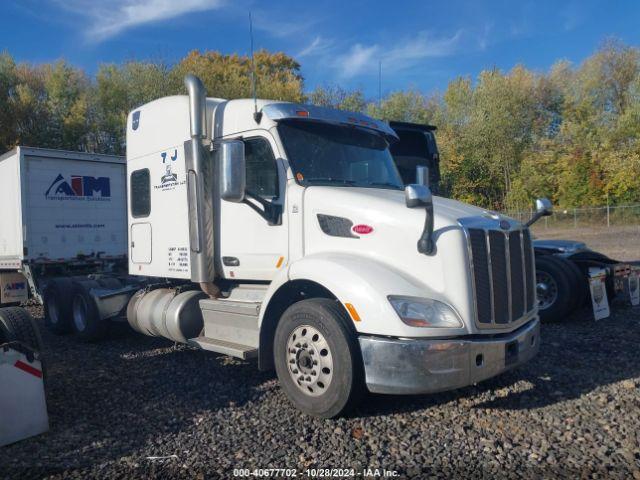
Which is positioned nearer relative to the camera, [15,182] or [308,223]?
[308,223]

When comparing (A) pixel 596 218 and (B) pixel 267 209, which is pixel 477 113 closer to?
(A) pixel 596 218

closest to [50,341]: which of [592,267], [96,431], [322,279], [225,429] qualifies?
[96,431]

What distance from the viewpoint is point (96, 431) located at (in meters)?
4.54

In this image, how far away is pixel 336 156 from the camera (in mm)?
5668

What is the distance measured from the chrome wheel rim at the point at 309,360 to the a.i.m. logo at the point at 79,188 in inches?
327

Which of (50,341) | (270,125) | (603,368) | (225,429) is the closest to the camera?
(225,429)

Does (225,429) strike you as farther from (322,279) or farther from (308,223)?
(308,223)

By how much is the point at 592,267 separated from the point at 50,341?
834cm

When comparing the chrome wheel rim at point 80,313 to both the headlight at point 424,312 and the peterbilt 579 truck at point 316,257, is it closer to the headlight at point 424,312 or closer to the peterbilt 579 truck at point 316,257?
the peterbilt 579 truck at point 316,257

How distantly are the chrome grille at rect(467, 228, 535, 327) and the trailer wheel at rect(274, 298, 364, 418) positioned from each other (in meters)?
1.08

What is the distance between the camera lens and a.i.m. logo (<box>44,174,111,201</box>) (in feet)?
36.6

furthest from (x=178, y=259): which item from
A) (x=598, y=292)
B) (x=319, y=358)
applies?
(x=598, y=292)

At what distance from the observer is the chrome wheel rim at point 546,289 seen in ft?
27.3

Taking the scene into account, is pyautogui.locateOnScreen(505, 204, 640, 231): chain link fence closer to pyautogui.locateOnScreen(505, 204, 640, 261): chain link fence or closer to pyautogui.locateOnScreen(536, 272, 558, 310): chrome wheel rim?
pyautogui.locateOnScreen(505, 204, 640, 261): chain link fence
